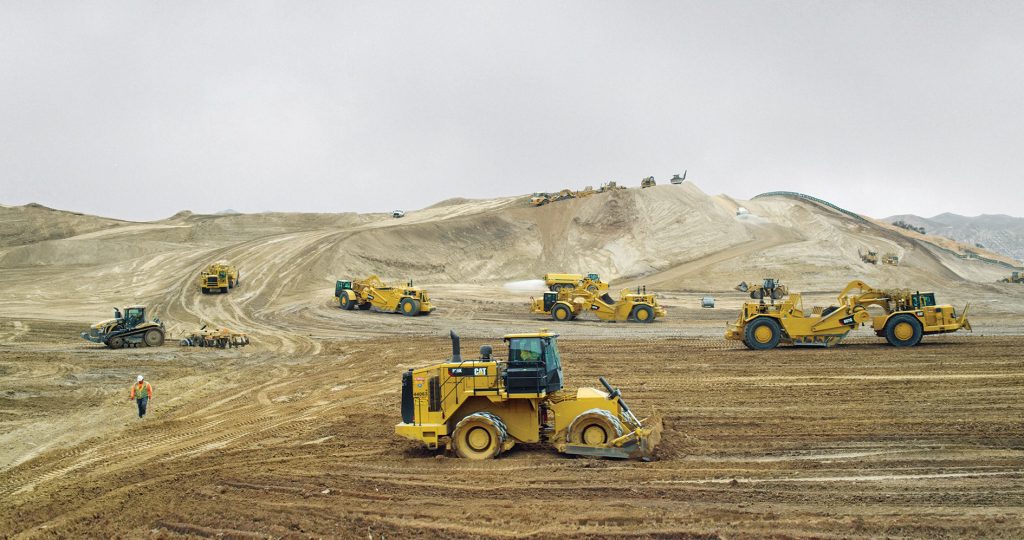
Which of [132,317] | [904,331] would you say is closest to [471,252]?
[132,317]

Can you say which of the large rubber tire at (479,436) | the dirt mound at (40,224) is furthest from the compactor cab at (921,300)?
the dirt mound at (40,224)

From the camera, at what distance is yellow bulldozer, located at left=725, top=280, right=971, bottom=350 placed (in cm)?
2267

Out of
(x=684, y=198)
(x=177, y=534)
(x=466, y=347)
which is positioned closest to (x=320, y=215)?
(x=684, y=198)

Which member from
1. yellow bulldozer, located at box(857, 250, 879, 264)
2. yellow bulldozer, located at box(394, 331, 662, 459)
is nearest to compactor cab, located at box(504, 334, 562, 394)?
yellow bulldozer, located at box(394, 331, 662, 459)

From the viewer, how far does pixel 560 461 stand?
→ 11.3 meters

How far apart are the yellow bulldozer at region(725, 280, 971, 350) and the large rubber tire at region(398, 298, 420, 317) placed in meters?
19.0

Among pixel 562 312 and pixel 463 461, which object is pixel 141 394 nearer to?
pixel 463 461

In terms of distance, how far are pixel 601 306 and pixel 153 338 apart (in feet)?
66.5

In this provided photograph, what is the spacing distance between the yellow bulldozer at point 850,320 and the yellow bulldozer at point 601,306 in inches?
430

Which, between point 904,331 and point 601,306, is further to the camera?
point 601,306

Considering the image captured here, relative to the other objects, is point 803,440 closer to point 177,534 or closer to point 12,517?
point 177,534

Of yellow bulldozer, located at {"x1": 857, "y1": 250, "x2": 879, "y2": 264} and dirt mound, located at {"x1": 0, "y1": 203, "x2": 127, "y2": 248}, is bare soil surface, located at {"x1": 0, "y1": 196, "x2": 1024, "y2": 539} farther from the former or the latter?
dirt mound, located at {"x1": 0, "y1": 203, "x2": 127, "y2": 248}

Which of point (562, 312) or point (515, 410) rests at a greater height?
point (562, 312)

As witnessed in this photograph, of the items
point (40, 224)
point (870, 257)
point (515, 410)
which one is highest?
point (40, 224)
